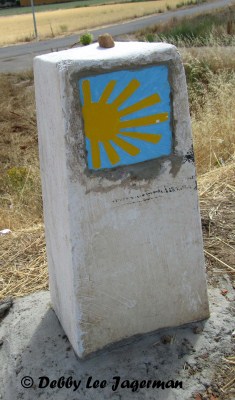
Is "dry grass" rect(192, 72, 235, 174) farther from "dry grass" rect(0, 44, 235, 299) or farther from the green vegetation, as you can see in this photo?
the green vegetation

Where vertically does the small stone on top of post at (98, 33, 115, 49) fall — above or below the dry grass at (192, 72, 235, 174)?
above

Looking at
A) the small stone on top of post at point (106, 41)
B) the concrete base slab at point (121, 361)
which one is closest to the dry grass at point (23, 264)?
the concrete base slab at point (121, 361)

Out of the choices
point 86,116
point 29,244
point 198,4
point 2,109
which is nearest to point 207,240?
point 29,244

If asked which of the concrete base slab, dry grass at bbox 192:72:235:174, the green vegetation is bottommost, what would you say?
the green vegetation

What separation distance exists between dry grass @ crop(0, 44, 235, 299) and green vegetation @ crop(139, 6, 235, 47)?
4.45ft

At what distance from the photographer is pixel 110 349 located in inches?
92.0

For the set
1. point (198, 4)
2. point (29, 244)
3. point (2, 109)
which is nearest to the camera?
point (29, 244)

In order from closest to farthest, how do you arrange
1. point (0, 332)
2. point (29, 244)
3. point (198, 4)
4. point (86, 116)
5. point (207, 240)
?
point (86, 116)
point (0, 332)
point (207, 240)
point (29, 244)
point (198, 4)

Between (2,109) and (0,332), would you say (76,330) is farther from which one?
(2,109)

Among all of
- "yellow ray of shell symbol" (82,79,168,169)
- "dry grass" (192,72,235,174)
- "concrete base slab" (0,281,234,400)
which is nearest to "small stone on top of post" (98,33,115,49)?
"yellow ray of shell symbol" (82,79,168,169)

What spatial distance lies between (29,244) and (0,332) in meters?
0.85

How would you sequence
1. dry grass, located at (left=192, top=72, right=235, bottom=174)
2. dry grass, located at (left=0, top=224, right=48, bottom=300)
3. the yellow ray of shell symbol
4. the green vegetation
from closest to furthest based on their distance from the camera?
the yellow ray of shell symbol → dry grass, located at (left=0, top=224, right=48, bottom=300) → dry grass, located at (left=192, top=72, right=235, bottom=174) → the green vegetation

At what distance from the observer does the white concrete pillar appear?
2.00 m

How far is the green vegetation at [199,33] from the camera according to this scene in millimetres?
10959
